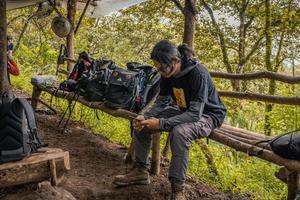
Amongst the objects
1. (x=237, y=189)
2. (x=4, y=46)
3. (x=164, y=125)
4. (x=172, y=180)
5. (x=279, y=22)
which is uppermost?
(x=279, y=22)

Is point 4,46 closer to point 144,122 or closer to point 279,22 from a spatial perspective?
point 144,122

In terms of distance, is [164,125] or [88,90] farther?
[88,90]

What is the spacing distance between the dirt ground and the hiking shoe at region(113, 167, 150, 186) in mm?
45

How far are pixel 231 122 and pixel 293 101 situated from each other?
2.03m

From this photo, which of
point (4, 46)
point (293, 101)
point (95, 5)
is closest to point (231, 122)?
point (293, 101)

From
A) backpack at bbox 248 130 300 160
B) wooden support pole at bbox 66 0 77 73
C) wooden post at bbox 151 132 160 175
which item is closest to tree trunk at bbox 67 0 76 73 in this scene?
wooden support pole at bbox 66 0 77 73

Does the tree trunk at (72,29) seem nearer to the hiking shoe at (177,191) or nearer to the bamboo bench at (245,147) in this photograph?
the bamboo bench at (245,147)

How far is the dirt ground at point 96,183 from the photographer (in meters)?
2.59

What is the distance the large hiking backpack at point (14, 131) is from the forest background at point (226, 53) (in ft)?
6.49

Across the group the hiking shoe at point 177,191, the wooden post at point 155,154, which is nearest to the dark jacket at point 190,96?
the wooden post at point 155,154

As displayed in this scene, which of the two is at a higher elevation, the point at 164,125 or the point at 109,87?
the point at 109,87

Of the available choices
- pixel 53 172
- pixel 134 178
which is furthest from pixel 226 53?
pixel 53 172

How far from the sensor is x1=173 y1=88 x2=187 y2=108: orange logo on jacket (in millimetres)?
3032

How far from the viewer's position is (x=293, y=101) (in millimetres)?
3178
